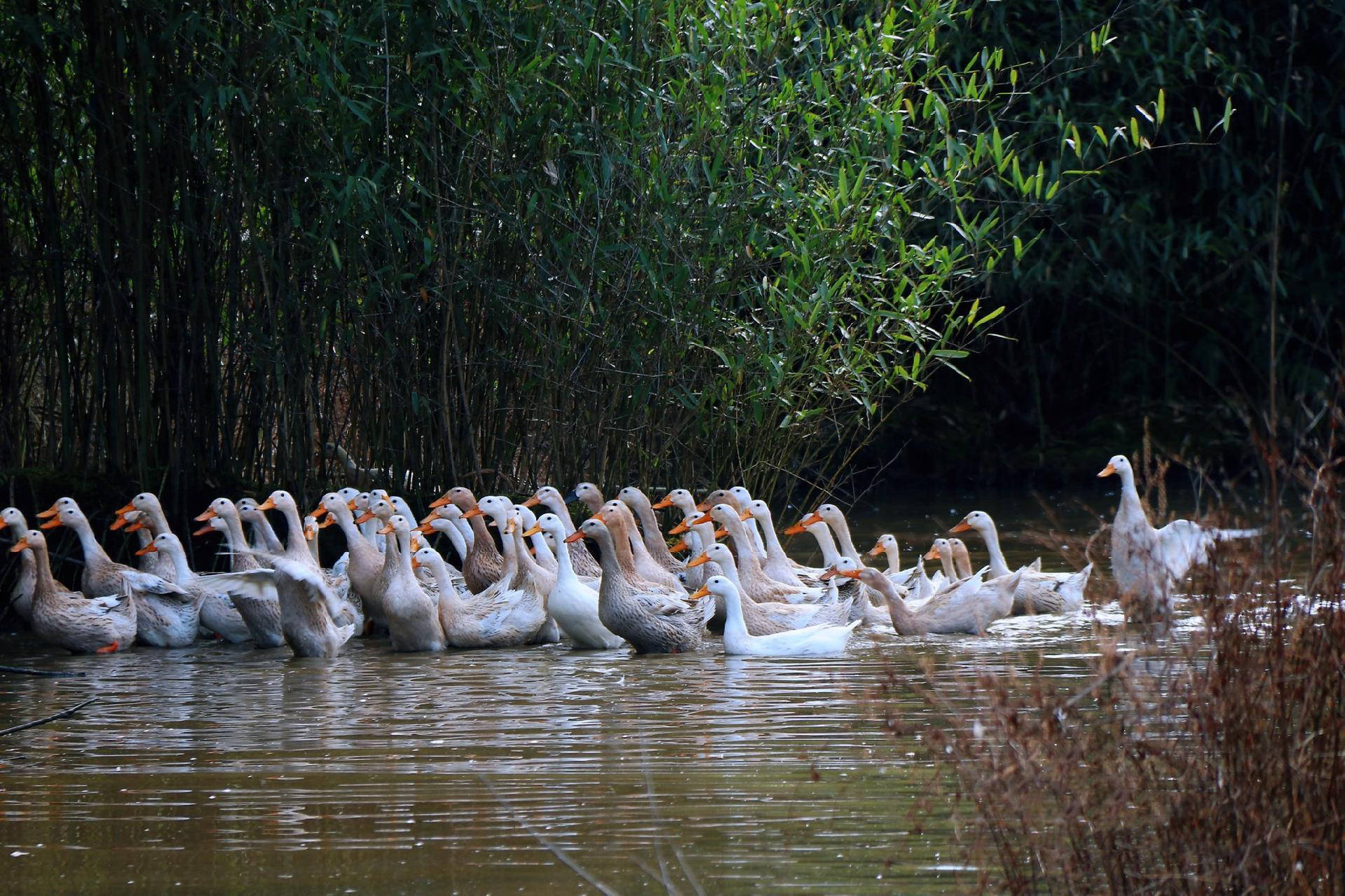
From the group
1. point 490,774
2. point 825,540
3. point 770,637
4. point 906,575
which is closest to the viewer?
point 490,774

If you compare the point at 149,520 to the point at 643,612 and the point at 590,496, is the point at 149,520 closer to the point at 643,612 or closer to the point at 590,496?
the point at 590,496

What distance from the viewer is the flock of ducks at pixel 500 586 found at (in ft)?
29.3

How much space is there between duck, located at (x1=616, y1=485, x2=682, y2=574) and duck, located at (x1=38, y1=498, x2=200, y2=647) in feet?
7.90

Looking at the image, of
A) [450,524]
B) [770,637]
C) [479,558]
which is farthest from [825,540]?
[770,637]

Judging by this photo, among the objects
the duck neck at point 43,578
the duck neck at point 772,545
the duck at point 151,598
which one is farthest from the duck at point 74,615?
the duck neck at point 772,545

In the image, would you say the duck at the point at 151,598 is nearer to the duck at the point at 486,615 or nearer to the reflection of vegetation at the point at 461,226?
the reflection of vegetation at the point at 461,226

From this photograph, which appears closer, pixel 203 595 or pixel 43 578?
pixel 43 578

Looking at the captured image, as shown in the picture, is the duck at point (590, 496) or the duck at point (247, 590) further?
the duck at point (590, 496)

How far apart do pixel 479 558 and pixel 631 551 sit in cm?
125

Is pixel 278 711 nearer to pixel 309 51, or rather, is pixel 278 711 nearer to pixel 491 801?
pixel 491 801

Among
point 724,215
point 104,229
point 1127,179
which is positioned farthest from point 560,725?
point 1127,179

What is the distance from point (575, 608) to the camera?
913 cm

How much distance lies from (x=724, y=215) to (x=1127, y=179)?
8808 millimetres

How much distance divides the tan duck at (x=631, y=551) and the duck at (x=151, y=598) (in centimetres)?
220
